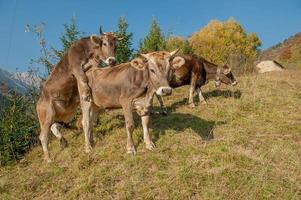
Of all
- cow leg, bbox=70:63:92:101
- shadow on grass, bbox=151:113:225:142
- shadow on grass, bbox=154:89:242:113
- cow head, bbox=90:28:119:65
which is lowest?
shadow on grass, bbox=151:113:225:142

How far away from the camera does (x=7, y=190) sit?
9320 millimetres

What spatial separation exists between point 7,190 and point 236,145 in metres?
5.32

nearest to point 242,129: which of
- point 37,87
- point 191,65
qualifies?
point 191,65

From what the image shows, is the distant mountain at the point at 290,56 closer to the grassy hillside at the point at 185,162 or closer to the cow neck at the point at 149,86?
the grassy hillside at the point at 185,162

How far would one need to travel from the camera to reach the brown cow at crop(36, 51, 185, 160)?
938 cm

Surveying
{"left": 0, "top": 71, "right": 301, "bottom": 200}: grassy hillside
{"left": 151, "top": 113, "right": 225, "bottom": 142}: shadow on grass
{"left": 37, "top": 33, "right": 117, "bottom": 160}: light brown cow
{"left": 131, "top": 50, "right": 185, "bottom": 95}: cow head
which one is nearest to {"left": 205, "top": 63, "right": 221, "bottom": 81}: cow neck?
{"left": 0, "top": 71, "right": 301, "bottom": 200}: grassy hillside

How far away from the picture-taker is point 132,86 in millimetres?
9781

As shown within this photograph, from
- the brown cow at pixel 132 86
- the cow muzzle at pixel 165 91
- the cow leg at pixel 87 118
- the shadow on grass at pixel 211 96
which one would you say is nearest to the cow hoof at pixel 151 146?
the brown cow at pixel 132 86

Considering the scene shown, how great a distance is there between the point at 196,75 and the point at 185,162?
7.40 meters

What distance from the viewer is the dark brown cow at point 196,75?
15.4 metres

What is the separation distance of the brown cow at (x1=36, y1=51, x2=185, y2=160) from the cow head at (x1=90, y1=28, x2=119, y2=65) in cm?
34

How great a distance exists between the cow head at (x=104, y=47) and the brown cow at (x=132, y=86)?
343 mm

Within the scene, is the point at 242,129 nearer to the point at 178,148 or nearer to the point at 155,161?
the point at 178,148

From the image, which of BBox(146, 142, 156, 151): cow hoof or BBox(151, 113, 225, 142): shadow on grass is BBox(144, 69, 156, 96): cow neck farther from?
BBox(151, 113, 225, 142): shadow on grass
